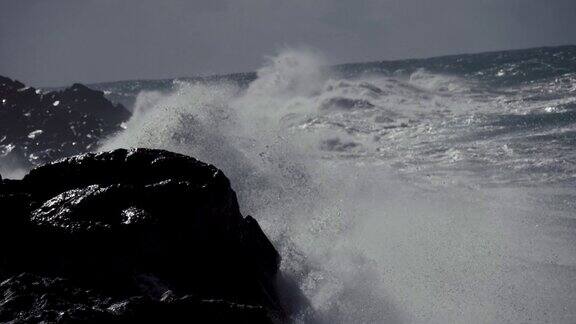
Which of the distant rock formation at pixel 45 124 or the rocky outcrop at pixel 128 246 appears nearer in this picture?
the rocky outcrop at pixel 128 246

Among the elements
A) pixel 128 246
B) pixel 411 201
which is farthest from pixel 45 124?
pixel 128 246

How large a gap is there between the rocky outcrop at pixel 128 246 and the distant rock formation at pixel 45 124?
16673 mm

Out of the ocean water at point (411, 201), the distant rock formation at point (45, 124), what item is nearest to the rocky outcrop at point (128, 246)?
the ocean water at point (411, 201)

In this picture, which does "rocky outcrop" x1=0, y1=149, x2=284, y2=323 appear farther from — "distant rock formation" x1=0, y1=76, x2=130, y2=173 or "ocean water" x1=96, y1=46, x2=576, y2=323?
"distant rock formation" x1=0, y1=76, x2=130, y2=173

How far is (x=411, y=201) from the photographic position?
44.3 feet

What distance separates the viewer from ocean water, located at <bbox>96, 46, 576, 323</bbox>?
7.79 meters

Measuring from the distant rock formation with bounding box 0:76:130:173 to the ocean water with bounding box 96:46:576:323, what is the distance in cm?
232

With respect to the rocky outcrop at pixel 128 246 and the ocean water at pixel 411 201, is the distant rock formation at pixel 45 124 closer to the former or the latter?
the ocean water at pixel 411 201

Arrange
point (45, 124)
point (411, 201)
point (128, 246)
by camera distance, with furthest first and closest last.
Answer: point (45, 124), point (411, 201), point (128, 246)

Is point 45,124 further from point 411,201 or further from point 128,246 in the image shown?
point 128,246

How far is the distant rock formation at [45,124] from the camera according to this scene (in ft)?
70.9

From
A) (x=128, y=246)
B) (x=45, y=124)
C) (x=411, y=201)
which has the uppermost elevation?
(x=128, y=246)

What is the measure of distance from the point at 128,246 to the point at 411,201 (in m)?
10.2

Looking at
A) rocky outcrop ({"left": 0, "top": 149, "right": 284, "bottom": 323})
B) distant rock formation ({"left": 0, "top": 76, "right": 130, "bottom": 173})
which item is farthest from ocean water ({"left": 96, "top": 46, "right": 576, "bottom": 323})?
distant rock formation ({"left": 0, "top": 76, "right": 130, "bottom": 173})
